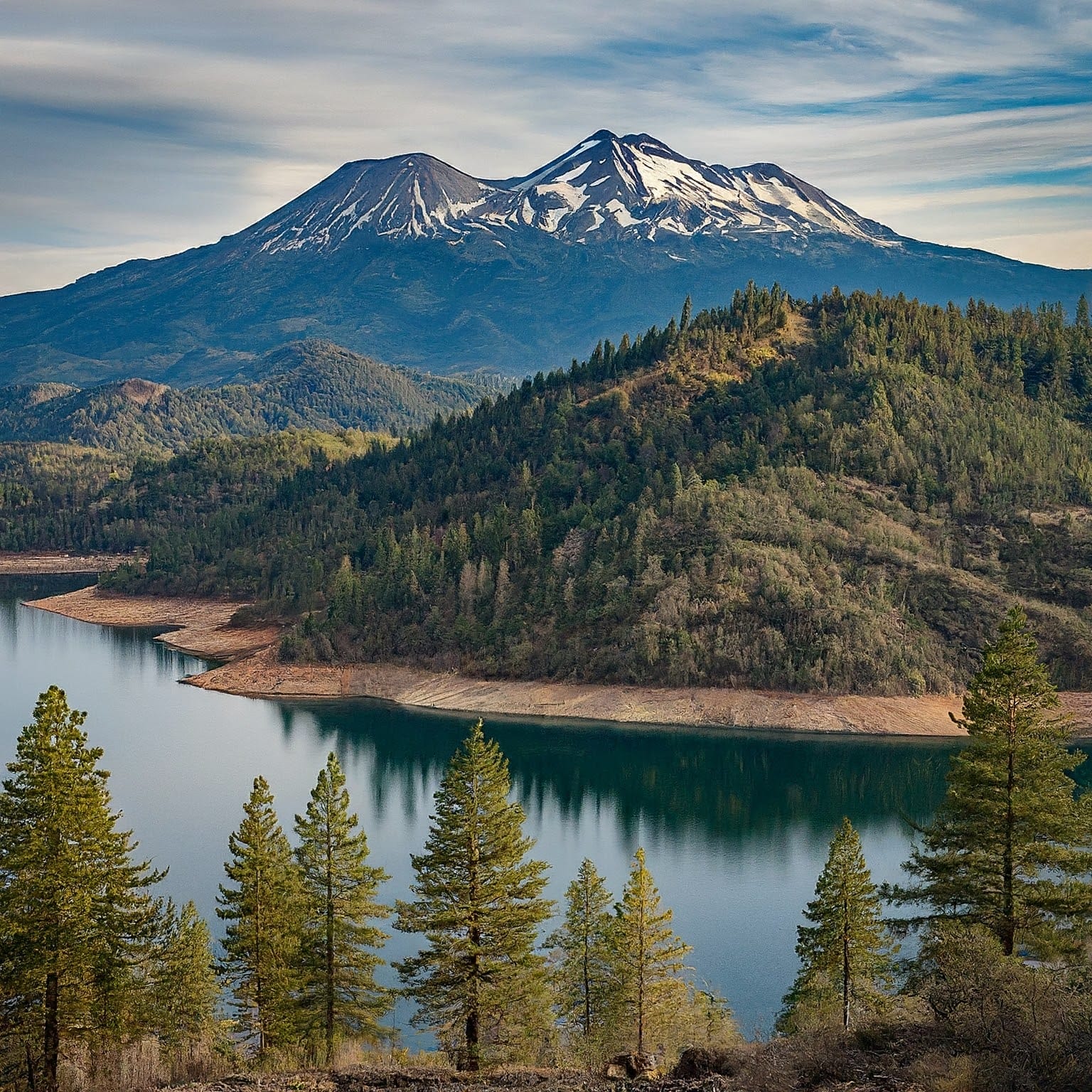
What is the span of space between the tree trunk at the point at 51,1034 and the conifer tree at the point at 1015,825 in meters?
17.8

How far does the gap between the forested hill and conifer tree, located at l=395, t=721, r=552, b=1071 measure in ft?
174

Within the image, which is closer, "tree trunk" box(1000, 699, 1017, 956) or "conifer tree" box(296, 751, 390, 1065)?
"tree trunk" box(1000, 699, 1017, 956)

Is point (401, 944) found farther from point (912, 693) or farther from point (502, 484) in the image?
point (502, 484)

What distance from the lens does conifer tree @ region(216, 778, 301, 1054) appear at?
28.8 meters

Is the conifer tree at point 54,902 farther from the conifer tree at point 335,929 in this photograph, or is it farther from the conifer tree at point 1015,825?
the conifer tree at point 1015,825

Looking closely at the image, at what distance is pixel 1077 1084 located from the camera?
1638 cm

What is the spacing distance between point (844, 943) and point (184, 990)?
15681 mm

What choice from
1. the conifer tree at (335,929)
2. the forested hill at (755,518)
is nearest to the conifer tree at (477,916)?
the conifer tree at (335,929)

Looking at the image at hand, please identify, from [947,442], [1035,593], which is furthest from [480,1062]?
[947,442]

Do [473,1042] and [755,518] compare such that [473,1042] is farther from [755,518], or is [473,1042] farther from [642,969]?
[755,518]

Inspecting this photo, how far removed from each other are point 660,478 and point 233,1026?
68.1 m

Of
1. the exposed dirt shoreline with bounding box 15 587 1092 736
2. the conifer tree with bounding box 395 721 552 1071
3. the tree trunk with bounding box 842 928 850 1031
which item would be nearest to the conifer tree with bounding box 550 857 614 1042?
the conifer tree with bounding box 395 721 552 1071

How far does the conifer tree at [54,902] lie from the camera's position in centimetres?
2466

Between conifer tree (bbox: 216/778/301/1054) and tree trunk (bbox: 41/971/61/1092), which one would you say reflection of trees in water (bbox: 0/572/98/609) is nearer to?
conifer tree (bbox: 216/778/301/1054)
